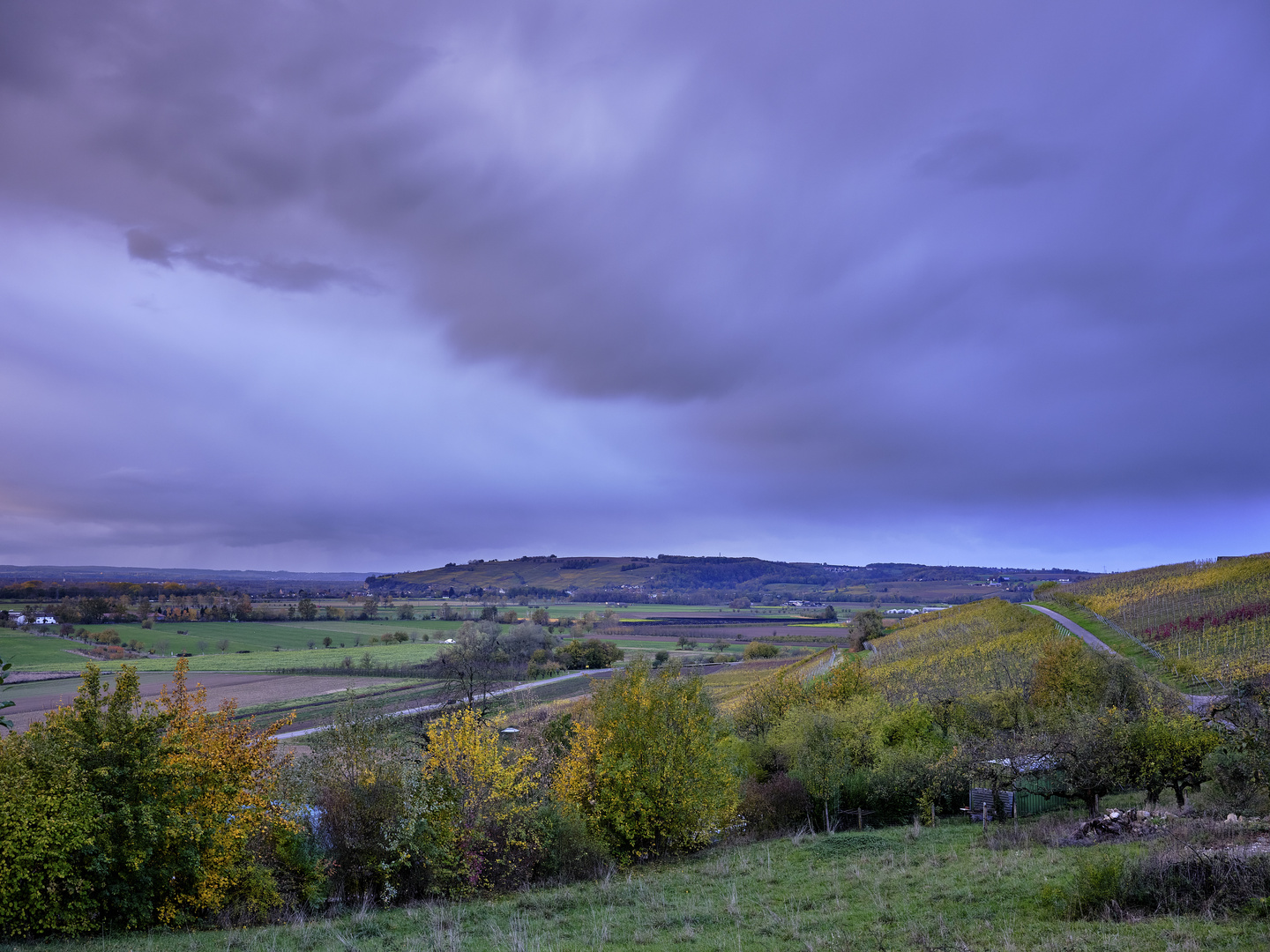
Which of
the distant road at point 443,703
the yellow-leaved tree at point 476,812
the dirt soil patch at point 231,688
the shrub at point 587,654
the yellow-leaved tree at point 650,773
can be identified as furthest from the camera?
the shrub at point 587,654

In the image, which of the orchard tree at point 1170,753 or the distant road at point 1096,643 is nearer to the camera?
the orchard tree at point 1170,753

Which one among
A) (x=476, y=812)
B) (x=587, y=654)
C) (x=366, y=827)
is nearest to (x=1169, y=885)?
(x=476, y=812)

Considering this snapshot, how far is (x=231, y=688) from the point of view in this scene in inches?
3952

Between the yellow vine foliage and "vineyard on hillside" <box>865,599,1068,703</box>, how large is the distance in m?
40.4

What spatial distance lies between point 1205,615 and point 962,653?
19.5 m

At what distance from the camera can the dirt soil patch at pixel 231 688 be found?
7131 centimetres

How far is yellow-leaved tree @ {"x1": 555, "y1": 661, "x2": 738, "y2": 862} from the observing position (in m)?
30.1

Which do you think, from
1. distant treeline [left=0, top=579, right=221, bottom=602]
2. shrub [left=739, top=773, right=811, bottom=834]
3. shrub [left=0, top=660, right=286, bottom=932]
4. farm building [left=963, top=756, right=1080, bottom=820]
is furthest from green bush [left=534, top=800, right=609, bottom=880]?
distant treeline [left=0, top=579, right=221, bottom=602]

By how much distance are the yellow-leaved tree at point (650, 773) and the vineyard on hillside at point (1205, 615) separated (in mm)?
25650

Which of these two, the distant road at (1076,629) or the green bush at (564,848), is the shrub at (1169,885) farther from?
the distant road at (1076,629)

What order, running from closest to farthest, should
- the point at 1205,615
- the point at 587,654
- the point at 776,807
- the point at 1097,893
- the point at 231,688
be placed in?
the point at 1097,893 < the point at 776,807 < the point at 1205,615 < the point at 231,688 < the point at 587,654

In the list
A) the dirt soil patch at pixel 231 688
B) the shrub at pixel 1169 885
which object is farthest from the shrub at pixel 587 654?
the shrub at pixel 1169 885

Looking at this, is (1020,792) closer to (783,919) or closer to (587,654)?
(783,919)

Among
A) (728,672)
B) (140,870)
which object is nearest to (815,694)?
(140,870)
